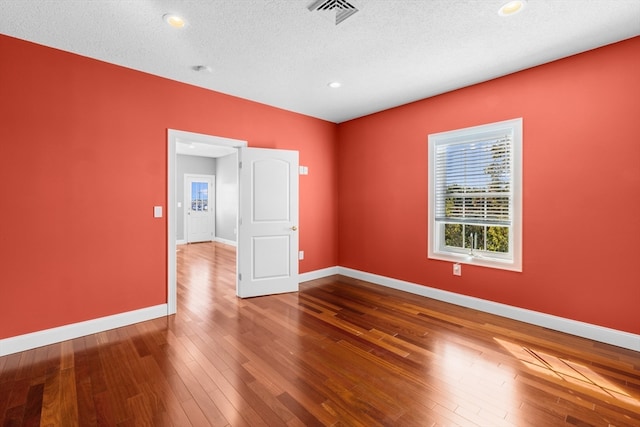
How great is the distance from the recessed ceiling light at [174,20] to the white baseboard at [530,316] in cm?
398

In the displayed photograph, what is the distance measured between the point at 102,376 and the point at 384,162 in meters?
4.09

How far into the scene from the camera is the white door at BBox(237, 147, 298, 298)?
4039 millimetres

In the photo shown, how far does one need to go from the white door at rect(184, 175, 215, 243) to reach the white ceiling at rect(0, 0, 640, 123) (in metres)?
6.14

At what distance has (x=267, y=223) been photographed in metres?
4.19

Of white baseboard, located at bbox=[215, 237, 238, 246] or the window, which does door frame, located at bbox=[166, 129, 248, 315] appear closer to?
the window

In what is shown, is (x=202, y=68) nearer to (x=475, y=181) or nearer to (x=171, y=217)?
(x=171, y=217)

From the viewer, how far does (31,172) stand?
8.70ft

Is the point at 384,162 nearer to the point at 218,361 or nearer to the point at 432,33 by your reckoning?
the point at 432,33

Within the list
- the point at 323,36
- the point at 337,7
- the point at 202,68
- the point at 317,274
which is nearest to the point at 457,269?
the point at 317,274

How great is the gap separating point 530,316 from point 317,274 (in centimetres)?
299

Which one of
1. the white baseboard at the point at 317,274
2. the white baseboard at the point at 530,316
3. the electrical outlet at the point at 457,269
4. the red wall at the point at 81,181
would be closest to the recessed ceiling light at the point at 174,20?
the red wall at the point at 81,181

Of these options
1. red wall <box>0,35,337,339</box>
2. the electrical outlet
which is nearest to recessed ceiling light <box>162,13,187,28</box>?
red wall <box>0,35,337,339</box>

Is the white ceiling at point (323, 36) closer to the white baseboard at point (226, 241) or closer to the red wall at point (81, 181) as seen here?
the red wall at point (81, 181)

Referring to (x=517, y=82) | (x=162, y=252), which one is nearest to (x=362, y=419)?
(x=162, y=252)
